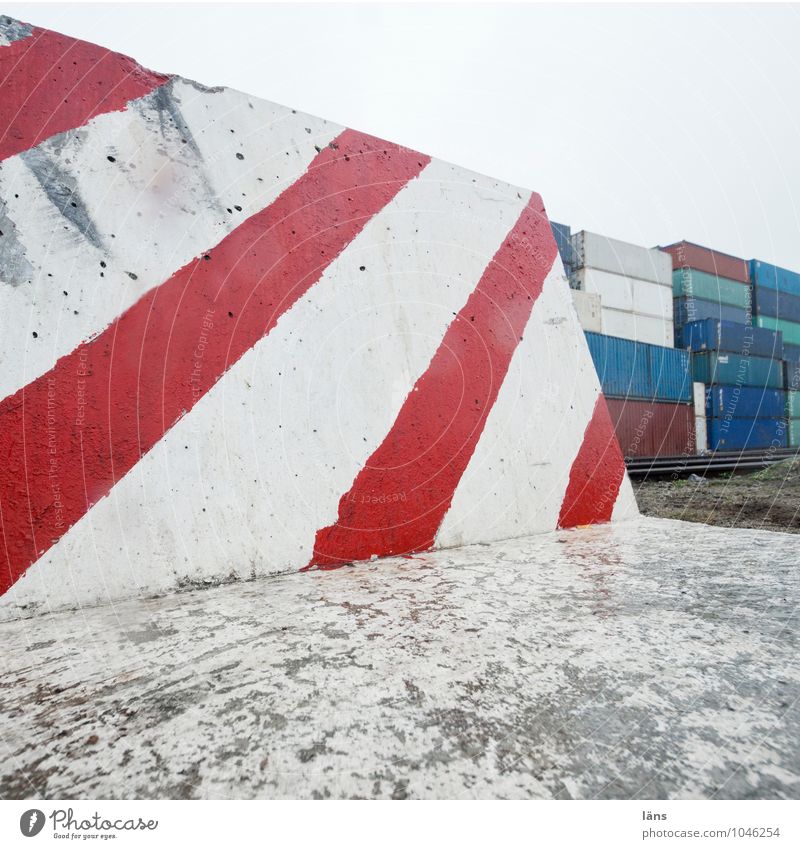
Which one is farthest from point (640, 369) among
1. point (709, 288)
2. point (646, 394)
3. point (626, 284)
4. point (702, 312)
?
point (709, 288)

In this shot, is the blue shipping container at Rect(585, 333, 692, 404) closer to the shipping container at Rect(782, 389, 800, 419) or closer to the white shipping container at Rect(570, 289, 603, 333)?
the white shipping container at Rect(570, 289, 603, 333)

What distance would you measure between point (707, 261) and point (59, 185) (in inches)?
874

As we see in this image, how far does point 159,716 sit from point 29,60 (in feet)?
5.14

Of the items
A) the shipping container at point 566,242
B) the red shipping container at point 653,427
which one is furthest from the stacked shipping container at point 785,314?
the shipping container at point 566,242

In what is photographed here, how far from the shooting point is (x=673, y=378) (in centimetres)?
1445

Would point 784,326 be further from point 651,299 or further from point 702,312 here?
point 651,299

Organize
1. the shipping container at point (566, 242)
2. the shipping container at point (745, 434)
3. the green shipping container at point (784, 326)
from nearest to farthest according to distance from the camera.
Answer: the shipping container at point (566, 242)
the shipping container at point (745, 434)
the green shipping container at point (784, 326)

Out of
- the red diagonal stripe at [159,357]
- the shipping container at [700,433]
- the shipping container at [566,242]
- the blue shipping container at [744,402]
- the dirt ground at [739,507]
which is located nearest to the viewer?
the red diagonal stripe at [159,357]

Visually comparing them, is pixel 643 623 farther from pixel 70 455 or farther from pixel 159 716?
pixel 70 455

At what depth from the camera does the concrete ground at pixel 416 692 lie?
0.54 metres

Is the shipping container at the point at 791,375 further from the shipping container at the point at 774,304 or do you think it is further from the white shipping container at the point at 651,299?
the white shipping container at the point at 651,299

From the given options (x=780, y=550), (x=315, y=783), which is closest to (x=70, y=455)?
(x=315, y=783)
